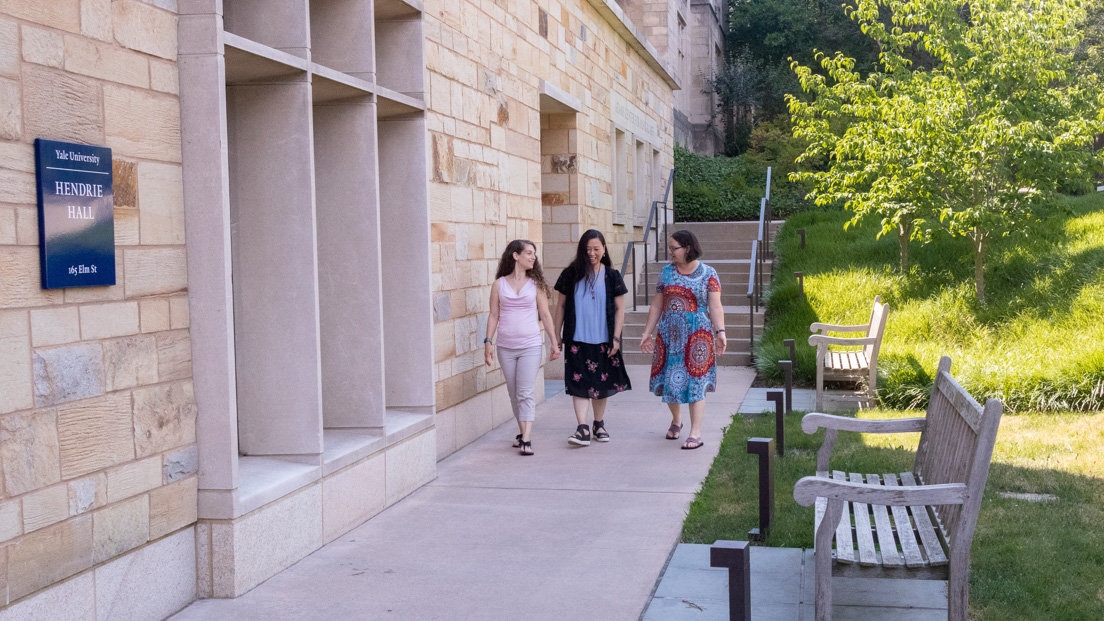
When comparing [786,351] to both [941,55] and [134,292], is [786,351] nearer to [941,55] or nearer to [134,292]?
[941,55]

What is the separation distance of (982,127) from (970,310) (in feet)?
6.92

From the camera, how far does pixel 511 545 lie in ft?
18.0

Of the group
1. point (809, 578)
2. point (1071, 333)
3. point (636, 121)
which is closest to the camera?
point (809, 578)

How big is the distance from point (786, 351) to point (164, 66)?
28.9 feet

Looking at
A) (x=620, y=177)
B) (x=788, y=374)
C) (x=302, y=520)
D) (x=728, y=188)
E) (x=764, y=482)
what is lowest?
(x=302, y=520)

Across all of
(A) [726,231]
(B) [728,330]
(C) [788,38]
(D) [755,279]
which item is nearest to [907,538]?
(B) [728,330]

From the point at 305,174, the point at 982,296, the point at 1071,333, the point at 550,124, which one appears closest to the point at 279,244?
the point at 305,174

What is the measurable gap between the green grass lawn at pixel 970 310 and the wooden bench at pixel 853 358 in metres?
0.21

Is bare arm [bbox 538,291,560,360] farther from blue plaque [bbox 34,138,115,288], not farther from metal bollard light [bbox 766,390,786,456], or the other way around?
blue plaque [bbox 34,138,115,288]

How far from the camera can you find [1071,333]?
10602 millimetres

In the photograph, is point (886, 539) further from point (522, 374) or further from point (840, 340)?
point (840, 340)

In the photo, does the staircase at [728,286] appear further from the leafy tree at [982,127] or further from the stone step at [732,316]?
the leafy tree at [982,127]

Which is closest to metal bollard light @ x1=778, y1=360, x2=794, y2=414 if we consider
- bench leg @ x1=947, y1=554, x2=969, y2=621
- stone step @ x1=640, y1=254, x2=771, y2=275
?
bench leg @ x1=947, y1=554, x2=969, y2=621

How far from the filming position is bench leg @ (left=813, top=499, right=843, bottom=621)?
3893 mm
